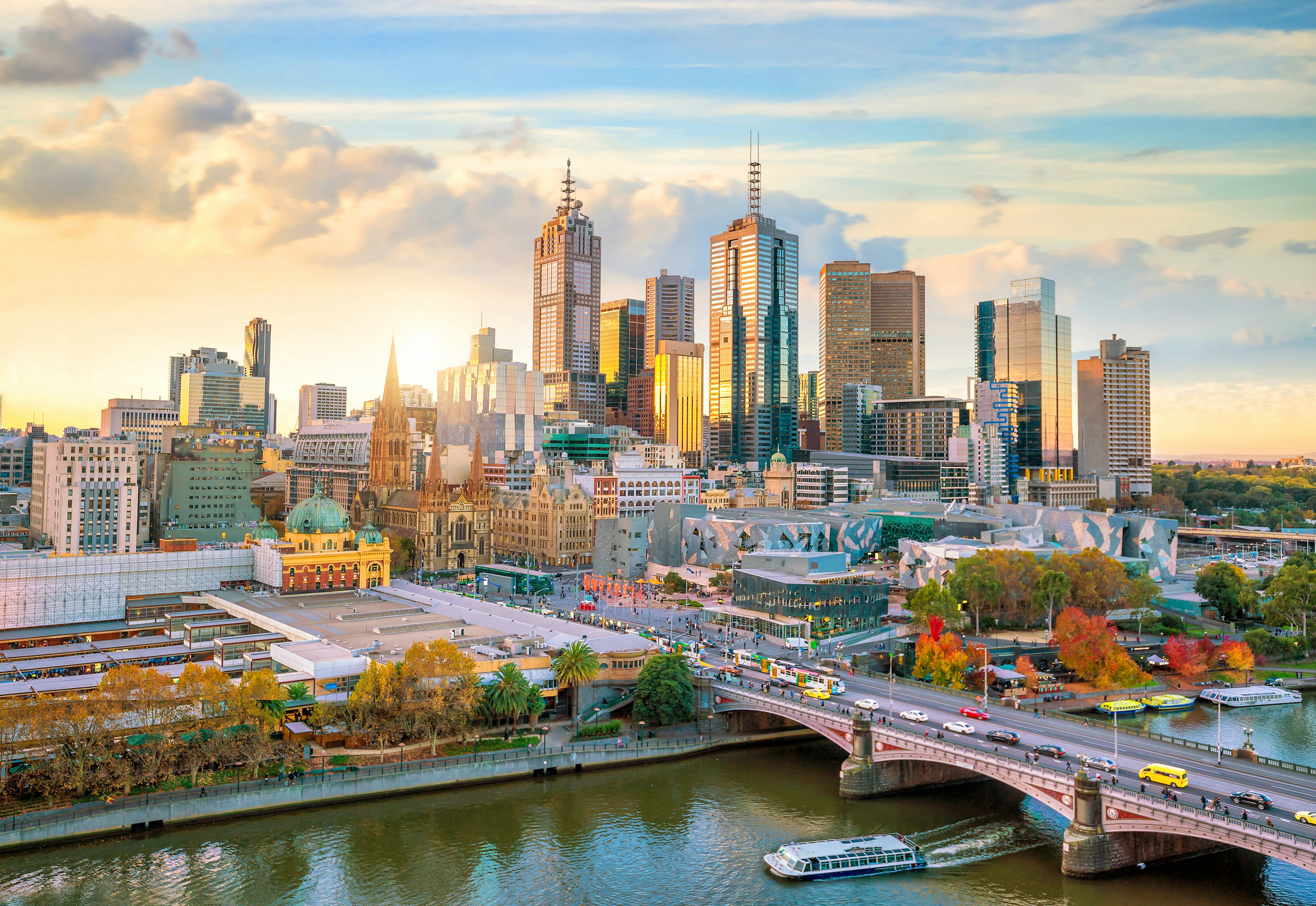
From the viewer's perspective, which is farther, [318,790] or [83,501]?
[83,501]

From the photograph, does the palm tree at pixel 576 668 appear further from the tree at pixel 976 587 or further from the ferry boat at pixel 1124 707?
the tree at pixel 976 587

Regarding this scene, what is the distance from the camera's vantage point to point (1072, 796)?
7194cm

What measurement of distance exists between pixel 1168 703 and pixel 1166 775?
47.4 m

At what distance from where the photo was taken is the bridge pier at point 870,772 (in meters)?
86.4

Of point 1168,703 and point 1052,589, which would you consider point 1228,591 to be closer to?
point 1052,589

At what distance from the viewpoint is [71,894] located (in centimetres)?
6588

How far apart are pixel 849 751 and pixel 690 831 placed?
1739 centimetres

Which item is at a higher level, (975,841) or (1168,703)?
(1168,703)

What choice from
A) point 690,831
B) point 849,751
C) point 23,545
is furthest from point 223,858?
point 23,545

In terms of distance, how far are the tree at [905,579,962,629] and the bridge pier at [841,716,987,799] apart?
50462mm

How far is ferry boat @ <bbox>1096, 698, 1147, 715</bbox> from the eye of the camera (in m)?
111

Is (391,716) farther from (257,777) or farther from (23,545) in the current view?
(23,545)

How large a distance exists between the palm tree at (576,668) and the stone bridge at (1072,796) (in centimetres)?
1728

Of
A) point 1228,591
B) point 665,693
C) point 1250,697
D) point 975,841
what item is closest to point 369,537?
point 665,693
